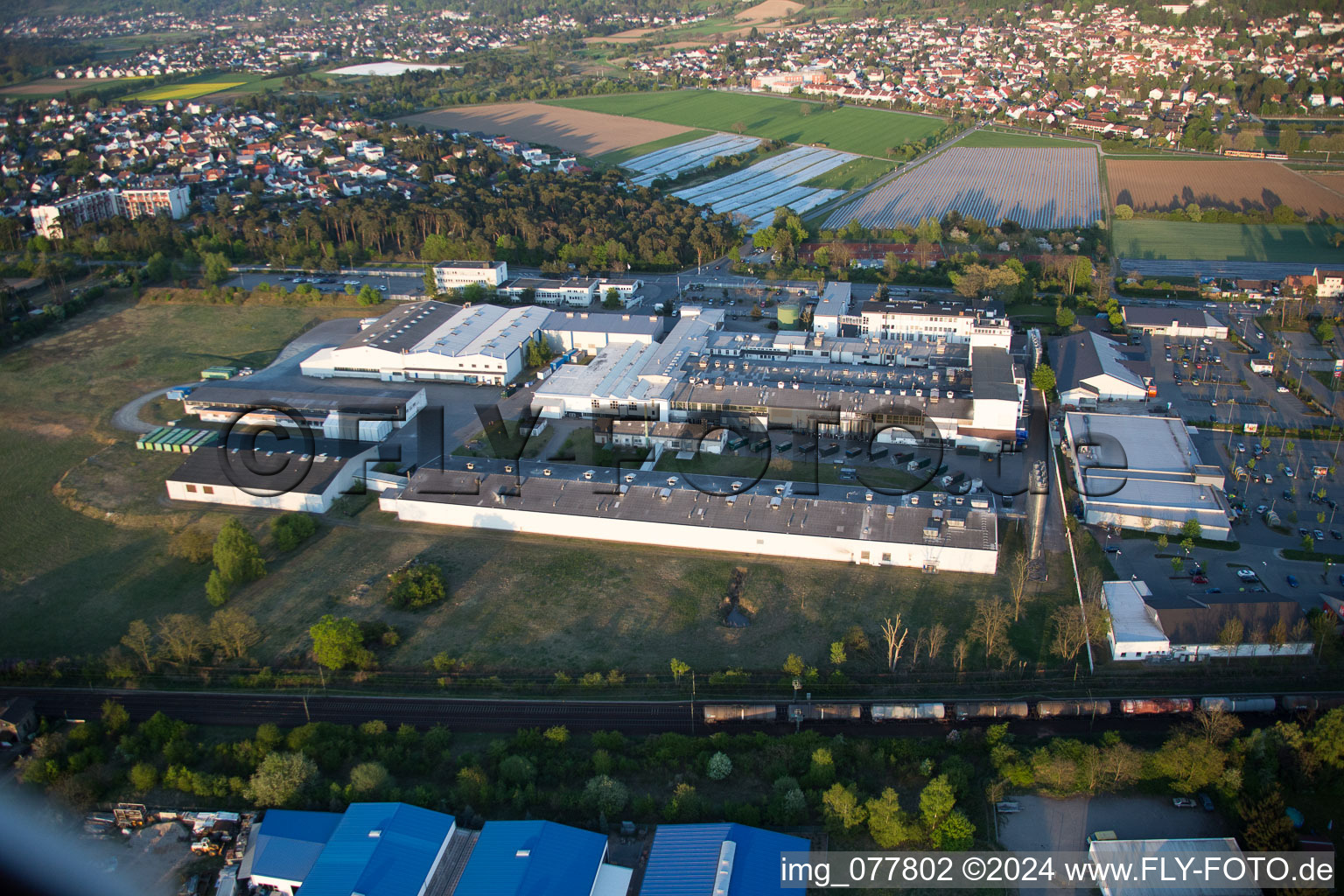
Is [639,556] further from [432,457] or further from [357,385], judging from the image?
[357,385]

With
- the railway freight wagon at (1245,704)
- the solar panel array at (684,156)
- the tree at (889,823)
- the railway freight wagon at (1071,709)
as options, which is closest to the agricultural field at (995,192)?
the solar panel array at (684,156)

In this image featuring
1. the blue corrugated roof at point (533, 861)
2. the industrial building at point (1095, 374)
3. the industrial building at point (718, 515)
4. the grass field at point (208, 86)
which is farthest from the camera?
the grass field at point (208, 86)

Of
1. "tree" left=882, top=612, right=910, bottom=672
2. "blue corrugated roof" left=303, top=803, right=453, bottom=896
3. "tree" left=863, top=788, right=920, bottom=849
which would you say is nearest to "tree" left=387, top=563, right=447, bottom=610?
"blue corrugated roof" left=303, top=803, right=453, bottom=896

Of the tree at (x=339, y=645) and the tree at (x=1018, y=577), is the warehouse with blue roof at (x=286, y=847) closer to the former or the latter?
the tree at (x=339, y=645)

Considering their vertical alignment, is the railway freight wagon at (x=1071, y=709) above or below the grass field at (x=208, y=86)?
below

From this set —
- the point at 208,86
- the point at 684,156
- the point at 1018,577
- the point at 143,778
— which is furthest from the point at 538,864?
the point at 208,86

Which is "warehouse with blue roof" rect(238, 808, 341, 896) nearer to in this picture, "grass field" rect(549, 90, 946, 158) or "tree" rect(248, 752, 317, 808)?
"tree" rect(248, 752, 317, 808)
